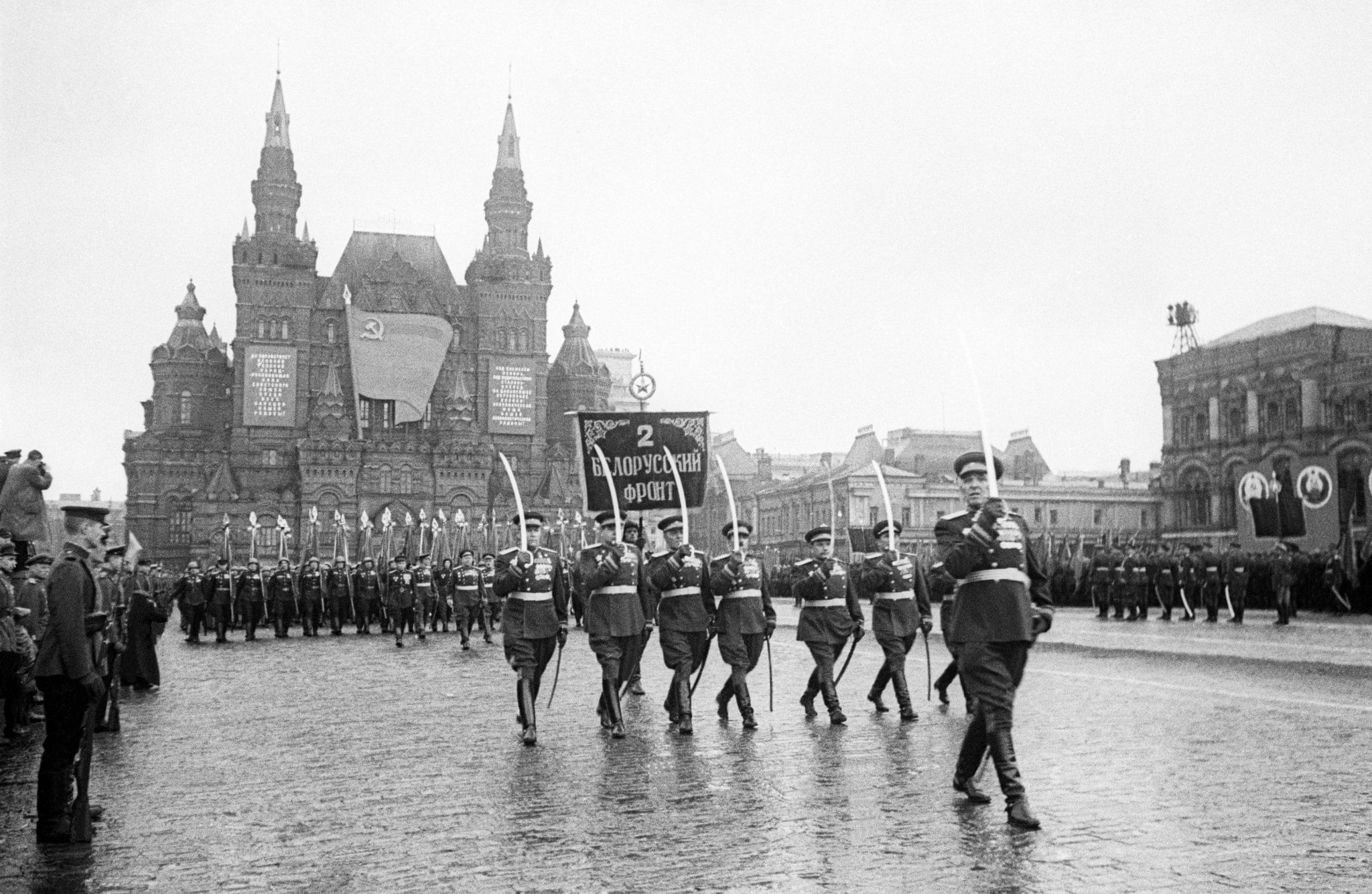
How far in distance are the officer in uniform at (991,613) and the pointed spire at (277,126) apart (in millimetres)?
90679

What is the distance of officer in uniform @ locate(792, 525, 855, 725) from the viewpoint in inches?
472

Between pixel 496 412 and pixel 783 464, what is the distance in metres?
42.7

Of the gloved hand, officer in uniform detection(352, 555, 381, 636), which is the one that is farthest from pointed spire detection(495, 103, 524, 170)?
the gloved hand

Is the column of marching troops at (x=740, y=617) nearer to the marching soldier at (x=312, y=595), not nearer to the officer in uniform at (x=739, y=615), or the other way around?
the officer in uniform at (x=739, y=615)

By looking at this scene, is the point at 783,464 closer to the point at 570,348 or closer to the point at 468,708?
the point at 570,348

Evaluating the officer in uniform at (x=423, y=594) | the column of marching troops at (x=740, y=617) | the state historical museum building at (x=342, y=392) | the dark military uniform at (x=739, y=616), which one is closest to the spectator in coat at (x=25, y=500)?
the column of marching troops at (x=740, y=617)

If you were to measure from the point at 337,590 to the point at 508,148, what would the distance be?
6851 centimetres

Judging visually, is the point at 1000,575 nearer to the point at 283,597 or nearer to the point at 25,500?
the point at 25,500

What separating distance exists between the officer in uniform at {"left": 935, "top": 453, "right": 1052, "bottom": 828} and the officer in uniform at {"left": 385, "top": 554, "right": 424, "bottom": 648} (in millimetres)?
18776

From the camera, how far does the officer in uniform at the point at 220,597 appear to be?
28.3m

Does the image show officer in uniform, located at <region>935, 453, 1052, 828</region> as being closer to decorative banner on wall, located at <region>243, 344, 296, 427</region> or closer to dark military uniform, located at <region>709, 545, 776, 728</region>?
dark military uniform, located at <region>709, 545, 776, 728</region>

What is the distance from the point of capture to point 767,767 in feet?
29.9

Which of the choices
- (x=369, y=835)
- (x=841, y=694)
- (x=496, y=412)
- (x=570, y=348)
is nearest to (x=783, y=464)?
(x=570, y=348)

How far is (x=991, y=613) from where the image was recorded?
761 centimetres
